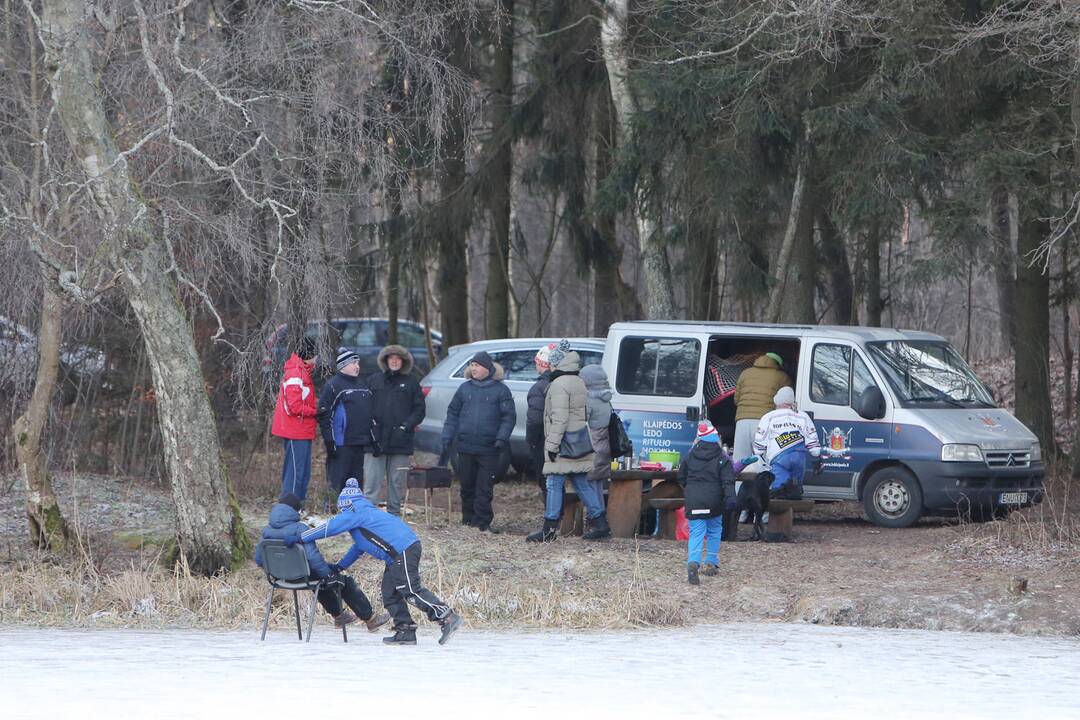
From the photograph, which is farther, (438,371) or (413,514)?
(438,371)

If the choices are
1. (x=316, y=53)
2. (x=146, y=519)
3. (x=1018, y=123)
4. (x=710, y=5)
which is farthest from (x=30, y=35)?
(x=1018, y=123)

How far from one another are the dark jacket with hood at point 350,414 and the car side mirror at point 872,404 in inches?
186

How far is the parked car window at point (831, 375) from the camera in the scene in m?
14.5

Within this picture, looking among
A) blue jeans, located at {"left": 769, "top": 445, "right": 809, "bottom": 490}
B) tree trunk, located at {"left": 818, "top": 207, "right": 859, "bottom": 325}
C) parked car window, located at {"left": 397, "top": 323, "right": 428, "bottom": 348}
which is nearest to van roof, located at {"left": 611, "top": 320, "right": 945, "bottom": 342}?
blue jeans, located at {"left": 769, "top": 445, "right": 809, "bottom": 490}

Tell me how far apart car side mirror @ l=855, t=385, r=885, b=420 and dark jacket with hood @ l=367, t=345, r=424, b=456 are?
4269 millimetres

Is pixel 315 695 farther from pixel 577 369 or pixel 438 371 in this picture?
pixel 438 371

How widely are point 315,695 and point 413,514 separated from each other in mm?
7194

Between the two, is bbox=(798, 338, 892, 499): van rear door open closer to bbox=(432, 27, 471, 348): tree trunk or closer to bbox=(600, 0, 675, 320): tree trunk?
bbox=(600, 0, 675, 320): tree trunk

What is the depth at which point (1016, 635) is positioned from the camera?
10352 mm

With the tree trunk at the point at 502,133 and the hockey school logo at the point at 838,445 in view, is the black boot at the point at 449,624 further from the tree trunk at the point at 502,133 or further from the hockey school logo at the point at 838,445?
the tree trunk at the point at 502,133

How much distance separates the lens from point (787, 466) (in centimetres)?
1337

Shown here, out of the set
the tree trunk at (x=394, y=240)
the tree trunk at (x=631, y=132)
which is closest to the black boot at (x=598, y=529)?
the tree trunk at (x=394, y=240)

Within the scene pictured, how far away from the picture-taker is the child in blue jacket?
30.2 ft

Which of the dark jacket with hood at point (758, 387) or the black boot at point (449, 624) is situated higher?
the dark jacket with hood at point (758, 387)
